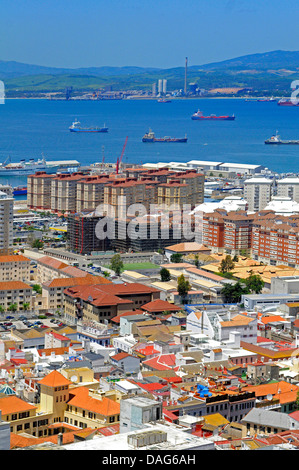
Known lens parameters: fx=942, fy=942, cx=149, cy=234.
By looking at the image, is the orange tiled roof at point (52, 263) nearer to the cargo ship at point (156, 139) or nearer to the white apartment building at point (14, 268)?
the white apartment building at point (14, 268)

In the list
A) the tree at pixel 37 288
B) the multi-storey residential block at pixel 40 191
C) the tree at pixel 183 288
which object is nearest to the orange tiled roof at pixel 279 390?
the tree at pixel 183 288

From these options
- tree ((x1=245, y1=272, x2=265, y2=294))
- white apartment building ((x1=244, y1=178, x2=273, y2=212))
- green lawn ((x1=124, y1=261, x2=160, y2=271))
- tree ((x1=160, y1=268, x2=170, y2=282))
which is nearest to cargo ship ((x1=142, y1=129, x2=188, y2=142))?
white apartment building ((x1=244, y1=178, x2=273, y2=212))

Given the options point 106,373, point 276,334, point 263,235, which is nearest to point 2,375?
point 106,373

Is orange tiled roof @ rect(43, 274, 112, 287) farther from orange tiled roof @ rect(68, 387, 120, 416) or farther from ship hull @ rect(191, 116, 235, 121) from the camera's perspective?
ship hull @ rect(191, 116, 235, 121)

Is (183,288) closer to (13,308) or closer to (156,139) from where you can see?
(13,308)

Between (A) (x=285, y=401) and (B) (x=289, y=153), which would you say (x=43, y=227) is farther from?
(B) (x=289, y=153)

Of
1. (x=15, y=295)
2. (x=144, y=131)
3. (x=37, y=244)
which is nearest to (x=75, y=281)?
(x=15, y=295)
